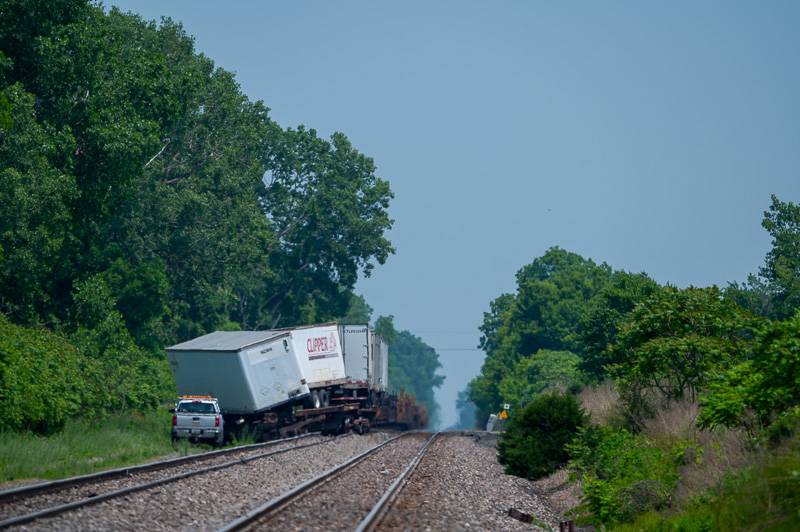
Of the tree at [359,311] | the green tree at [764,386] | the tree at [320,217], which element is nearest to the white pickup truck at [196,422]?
the green tree at [764,386]

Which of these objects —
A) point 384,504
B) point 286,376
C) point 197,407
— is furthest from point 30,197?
point 384,504

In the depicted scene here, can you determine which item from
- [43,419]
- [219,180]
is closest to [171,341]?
[219,180]

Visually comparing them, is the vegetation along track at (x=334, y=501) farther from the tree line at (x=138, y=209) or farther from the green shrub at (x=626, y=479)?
the tree line at (x=138, y=209)

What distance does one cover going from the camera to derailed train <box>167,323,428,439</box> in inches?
1427

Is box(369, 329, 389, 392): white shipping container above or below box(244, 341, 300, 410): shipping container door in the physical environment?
above

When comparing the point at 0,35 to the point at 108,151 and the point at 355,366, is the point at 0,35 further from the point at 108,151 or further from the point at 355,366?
the point at 355,366

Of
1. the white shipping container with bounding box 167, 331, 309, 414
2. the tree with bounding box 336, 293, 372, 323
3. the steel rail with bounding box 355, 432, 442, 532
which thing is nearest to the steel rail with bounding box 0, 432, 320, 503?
the steel rail with bounding box 355, 432, 442, 532

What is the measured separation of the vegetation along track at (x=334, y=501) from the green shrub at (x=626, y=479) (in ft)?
12.0

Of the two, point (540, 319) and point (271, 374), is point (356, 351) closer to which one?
point (271, 374)

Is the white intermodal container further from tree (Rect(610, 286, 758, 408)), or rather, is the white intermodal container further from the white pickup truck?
tree (Rect(610, 286, 758, 408))

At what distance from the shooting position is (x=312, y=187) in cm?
8144

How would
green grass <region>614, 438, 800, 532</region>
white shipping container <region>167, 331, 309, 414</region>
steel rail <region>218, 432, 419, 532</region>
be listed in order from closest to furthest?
green grass <region>614, 438, 800, 532</region>, steel rail <region>218, 432, 419, 532</region>, white shipping container <region>167, 331, 309, 414</region>

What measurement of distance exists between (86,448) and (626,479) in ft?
49.8

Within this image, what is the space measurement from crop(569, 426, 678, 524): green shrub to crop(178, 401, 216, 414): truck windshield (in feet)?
48.1
